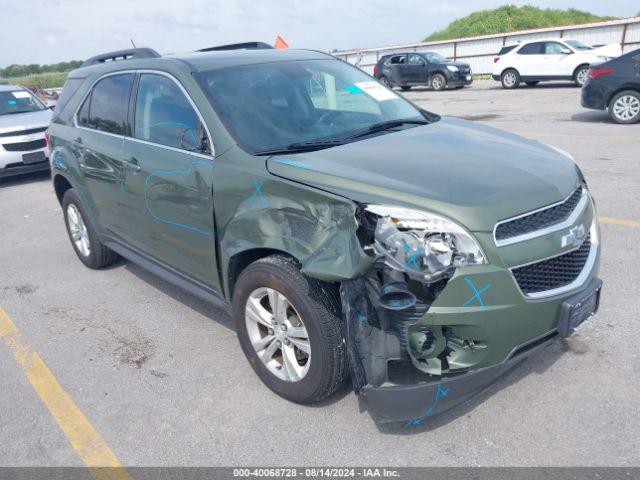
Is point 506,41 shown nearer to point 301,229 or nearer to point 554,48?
point 554,48

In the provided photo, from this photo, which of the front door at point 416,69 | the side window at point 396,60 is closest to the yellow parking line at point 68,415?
the front door at point 416,69

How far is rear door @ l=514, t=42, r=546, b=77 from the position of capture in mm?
19266

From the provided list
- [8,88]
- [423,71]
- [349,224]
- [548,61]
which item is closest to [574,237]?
[349,224]

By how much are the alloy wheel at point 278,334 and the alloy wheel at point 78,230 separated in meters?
2.81

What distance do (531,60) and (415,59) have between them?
4.99 meters

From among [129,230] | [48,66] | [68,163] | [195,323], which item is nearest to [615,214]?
[195,323]

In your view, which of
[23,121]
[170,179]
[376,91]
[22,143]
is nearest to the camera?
[170,179]

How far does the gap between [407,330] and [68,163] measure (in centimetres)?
390

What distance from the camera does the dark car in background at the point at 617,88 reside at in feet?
34.2

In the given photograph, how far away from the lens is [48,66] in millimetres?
59156

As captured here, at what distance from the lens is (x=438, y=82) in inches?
895

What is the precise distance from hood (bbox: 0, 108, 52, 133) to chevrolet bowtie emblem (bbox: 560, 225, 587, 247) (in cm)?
Answer: 968

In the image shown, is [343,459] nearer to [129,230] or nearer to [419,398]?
[419,398]

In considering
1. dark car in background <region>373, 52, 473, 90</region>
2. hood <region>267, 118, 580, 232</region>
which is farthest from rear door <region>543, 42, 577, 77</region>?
hood <region>267, 118, 580, 232</region>
